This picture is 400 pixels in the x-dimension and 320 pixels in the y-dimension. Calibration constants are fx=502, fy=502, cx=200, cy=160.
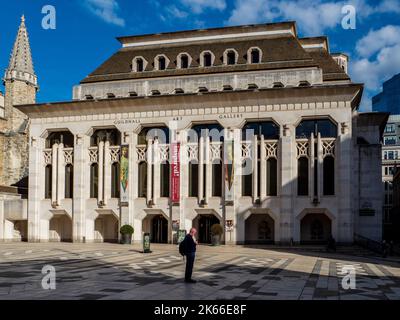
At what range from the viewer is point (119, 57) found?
52438mm

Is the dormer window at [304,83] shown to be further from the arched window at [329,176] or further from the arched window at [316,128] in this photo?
the arched window at [329,176]

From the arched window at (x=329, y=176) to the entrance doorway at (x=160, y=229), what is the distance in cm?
1505

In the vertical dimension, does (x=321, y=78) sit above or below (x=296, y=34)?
below

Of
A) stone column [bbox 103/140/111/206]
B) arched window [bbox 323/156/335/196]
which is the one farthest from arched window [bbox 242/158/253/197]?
stone column [bbox 103/140/111/206]

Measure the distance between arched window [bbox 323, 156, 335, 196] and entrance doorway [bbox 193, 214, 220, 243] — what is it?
10.2 m

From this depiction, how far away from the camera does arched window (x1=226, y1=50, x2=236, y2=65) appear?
159ft

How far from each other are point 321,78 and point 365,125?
740 cm

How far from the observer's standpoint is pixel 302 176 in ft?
139

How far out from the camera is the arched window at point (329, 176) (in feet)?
137

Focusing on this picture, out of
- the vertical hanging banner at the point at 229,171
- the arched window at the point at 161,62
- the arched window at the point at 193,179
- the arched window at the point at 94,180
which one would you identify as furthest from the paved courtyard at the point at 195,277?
the arched window at the point at 161,62

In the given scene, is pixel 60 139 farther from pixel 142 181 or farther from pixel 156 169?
pixel 156 169
